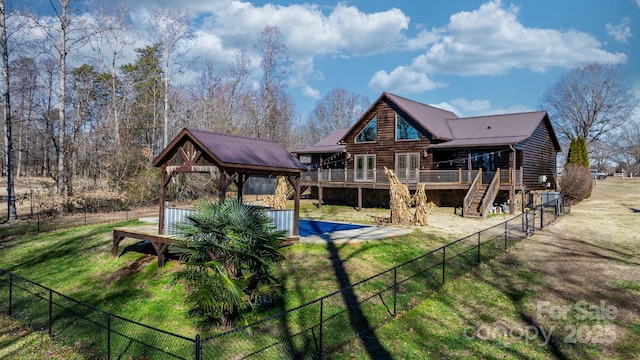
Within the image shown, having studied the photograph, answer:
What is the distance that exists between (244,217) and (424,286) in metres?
5.66

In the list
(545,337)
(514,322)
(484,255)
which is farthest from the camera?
(484,255)

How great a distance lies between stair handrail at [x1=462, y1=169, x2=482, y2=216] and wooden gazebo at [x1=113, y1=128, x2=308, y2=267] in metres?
11.9

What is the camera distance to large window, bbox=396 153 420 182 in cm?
2683

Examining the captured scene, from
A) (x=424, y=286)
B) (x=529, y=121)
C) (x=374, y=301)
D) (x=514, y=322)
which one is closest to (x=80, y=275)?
(x=374, y=301)

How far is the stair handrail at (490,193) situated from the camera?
2277cm

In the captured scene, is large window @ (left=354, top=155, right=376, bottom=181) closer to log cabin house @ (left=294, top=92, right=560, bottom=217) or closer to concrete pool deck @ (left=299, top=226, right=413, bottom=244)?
log cabin house @ (left=294, top=92, right=560, bottom=217)

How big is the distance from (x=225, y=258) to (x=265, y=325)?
1760 millimetres

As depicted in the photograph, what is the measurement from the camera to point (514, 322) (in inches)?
370

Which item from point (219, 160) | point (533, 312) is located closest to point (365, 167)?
point (219, 160)

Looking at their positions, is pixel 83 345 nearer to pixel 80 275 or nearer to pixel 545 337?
pixel 80 275

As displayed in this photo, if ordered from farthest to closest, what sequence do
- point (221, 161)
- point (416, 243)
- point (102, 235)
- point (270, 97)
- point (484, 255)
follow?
point (270, 97), point (102, 235), point (416, 243), point (484, 255), point (221, 161)

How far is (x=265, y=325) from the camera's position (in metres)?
9.20

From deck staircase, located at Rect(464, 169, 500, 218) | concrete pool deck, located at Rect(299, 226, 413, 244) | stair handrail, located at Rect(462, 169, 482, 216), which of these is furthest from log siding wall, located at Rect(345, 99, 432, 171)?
concrete pool deck, located at Rect(299, 226, 413, 244)

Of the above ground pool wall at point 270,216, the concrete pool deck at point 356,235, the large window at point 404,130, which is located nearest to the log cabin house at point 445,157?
the large window at point 404,130
